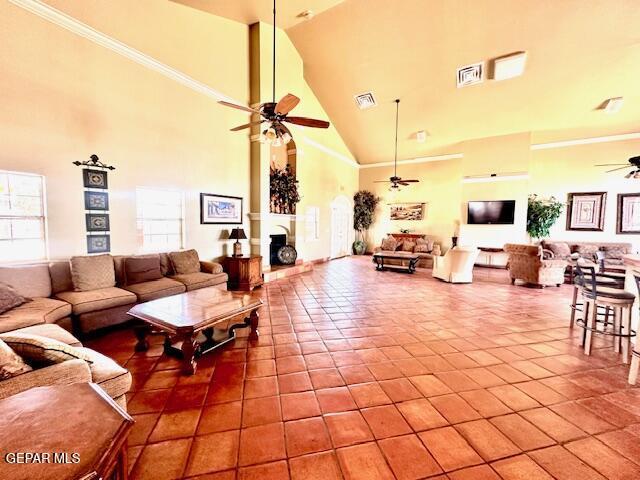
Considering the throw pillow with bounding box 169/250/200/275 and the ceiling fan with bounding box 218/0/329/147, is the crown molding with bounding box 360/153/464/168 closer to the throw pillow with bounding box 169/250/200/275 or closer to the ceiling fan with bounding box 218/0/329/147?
the ceiling fan with bounding box 218/0/329/147

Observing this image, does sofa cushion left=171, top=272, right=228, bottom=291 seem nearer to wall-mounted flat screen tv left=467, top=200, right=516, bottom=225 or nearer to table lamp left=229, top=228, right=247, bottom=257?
table lamp left=229, top=228, right=247, bottom=257

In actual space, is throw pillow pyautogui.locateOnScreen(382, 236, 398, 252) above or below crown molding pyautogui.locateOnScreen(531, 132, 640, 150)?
below

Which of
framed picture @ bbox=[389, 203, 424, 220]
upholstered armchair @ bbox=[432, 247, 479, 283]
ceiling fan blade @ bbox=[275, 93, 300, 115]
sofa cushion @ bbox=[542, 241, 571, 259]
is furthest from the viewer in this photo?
framed picture @ bbox=[389, 203, 424, 220]

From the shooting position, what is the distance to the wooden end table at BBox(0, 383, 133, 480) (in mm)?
690

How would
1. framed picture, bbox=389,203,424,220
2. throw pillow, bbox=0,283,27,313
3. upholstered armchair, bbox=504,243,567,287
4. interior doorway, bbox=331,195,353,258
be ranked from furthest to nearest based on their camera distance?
framed picture, bbox=389,203,424,220
interior doorway, bbox=331,195,353,258
upholstered armchair, bbox=504,243,567,287
throw pillow, bbox=0,283,27,313

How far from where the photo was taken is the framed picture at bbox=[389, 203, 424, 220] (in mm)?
9703

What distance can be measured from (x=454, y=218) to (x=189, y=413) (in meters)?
9.27

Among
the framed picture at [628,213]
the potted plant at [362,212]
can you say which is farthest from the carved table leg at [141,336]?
the framed picture at [628,213]

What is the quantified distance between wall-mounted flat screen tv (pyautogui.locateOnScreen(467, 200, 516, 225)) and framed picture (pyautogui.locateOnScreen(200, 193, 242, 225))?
7079 millimetres

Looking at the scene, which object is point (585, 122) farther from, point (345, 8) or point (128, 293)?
point (128, 293)

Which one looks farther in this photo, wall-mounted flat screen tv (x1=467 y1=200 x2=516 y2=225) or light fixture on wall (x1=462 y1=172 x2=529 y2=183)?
wall-mounted flat screen tv (x1=467 y1=200 x2=516 y2=225)

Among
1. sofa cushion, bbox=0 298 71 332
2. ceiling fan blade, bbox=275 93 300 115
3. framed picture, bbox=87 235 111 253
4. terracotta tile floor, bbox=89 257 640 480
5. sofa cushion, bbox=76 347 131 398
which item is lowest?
terracotta tile floor, bbox=89 257 640 480

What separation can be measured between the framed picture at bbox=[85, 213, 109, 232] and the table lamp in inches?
76.8

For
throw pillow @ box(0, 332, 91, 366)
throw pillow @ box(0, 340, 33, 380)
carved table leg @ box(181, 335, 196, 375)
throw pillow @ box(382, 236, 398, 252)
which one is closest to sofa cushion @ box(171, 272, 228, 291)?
carved table leg @ box(181, 335, 196, 375)
